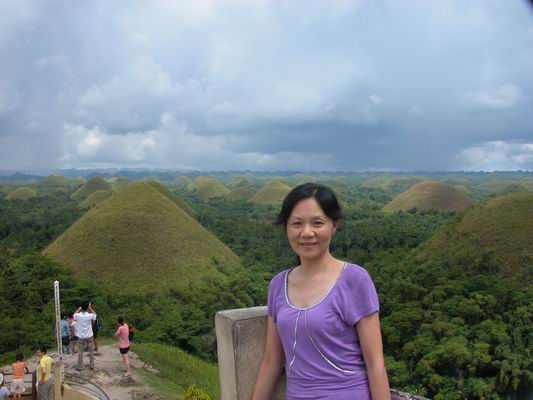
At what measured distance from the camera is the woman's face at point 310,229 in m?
2.19

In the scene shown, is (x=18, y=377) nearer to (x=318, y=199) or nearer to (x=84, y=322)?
(x=84, y=322)

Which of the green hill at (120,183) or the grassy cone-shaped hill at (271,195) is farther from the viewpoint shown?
the green hill at (120,183)

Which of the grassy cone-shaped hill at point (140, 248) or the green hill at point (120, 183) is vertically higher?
the green hill at point (120, 183)

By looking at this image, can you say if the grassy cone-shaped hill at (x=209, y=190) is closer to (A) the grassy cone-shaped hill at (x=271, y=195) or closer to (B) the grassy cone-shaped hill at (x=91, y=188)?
(A) the grassy cone-shaped hill at (x=271, y=195)

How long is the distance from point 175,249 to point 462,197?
158 ft

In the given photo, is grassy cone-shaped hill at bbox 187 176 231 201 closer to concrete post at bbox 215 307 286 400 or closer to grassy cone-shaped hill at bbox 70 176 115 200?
grassy cone-shaped hill at bbox 70 176 115 200

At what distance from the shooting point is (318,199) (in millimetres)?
2211

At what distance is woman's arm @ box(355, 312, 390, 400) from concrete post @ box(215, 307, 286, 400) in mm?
553

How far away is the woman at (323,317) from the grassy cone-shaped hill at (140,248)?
78.1ft

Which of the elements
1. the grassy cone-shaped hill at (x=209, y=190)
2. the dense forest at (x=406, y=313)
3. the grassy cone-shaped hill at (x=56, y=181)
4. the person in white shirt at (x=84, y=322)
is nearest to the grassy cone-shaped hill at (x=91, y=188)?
the grassy cone-shaped hill at (x=209, y=190)

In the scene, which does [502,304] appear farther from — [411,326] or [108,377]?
[108,377]

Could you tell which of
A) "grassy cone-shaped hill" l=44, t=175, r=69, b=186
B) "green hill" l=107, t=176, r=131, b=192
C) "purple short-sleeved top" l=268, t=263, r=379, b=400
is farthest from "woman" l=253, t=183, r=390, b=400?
"grassy cone-shaped hill" l=44, t=175, r=69, b=186

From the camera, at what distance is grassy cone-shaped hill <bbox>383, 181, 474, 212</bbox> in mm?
64375

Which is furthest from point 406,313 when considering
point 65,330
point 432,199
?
point 432,199
